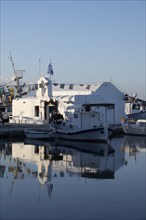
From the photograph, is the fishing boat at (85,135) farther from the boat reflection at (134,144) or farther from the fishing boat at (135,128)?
the fishing boat at (135,128)

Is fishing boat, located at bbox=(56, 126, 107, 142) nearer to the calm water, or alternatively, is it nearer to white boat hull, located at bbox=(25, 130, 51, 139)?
white boat hull, located at bbox=(25, 130, 51, 139)

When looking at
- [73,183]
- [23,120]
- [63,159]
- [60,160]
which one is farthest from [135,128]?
[73,183]

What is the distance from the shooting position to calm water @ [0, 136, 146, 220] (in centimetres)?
1485

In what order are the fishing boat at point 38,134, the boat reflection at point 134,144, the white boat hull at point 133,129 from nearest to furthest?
the boat reflection at point 134,144 < the fishing boat at point 38,134 < the white boat hull at point 133,129

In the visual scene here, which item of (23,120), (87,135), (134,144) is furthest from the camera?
(23,120)

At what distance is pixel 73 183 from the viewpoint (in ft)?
65.3

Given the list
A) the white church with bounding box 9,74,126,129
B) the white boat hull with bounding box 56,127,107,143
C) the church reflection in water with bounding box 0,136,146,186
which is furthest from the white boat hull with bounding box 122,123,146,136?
the white boat hull with bounding box 56,127,107,143

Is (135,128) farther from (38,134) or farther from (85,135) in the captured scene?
(38,134)

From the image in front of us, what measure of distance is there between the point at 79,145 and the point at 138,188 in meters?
16.9

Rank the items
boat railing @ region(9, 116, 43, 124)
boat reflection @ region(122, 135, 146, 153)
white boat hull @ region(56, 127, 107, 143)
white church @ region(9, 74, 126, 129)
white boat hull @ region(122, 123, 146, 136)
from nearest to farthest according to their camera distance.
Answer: boat reflection @ region(122, 135, 146, 153) < white boat hull @ region(56, 127, 107, 143) < white church @ region(9, 74, 126, 129) < white boat hull @ region(122, 123, 146, 136) < boat railing @ region(9, 116, 43, 124)

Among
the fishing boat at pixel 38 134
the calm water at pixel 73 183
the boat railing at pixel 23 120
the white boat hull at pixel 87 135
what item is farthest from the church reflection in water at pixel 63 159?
the boat railing at pixel 23 120

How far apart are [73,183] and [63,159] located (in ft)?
25.0

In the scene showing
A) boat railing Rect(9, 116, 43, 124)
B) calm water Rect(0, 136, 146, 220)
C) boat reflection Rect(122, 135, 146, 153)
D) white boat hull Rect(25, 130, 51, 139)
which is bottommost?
calm water Rect(0, 136, 146, 220)

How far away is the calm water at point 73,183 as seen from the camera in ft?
48.7
